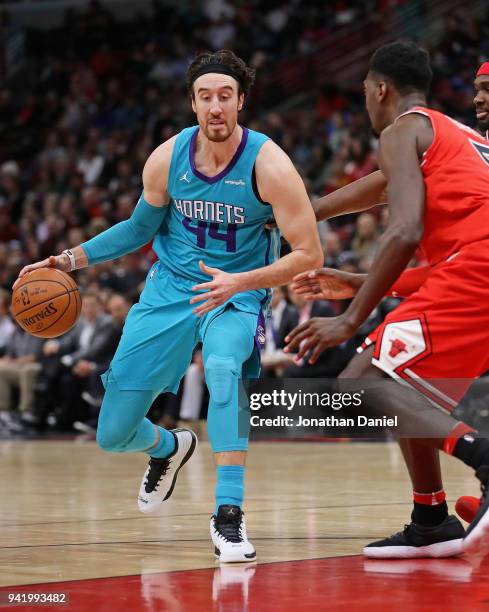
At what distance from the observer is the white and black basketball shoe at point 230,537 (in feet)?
15.0

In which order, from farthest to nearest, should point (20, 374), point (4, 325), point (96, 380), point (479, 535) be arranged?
point (4, 325)
point (20, 374)
point (96, 380)
point (479, 535)

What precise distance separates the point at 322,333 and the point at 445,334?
1.53ft

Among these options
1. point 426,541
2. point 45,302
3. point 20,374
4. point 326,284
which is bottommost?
point 426,541

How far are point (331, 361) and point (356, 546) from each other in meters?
6.84

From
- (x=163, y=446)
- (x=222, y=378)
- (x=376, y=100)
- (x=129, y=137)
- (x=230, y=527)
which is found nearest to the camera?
Result: (x=376, y=100)

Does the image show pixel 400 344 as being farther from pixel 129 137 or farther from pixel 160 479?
pixel 129 137

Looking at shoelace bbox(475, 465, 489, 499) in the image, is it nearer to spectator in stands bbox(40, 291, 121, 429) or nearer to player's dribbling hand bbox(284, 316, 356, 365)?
player's dribbling hand bbox(284, 316, 356, 365)

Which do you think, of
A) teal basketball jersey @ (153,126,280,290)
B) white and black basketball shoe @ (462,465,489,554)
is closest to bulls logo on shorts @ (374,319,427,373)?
white and black basketball shoe @ (462,465,489,554)

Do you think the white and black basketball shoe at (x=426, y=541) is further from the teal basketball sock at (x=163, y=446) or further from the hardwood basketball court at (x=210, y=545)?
the teal basketball sock at (x=163, y=446)

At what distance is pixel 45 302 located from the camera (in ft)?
18.2

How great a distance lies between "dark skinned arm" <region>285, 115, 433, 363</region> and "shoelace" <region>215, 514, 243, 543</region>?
1.10 metres

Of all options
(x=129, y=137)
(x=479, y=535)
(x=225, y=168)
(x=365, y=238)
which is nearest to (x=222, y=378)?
(x=225, y=168)

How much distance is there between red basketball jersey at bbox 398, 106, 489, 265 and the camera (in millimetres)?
4055

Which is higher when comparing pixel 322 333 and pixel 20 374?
pixel 20 374
